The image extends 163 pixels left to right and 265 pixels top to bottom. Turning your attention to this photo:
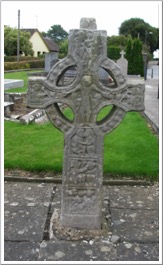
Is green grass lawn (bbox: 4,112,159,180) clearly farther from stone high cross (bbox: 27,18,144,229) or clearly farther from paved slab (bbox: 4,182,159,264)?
stone high cross (bbox: 27,18,144,229)

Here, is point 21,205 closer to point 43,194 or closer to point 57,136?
point 43,194

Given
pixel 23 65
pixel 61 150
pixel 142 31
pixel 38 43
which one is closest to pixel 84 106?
pixel 61 150

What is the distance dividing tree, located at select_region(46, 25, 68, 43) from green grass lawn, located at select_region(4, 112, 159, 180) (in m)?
91.4

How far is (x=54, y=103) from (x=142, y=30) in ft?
260

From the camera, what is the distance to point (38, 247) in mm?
4008

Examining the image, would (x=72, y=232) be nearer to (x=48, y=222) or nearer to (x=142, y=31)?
(x=48, y=222)

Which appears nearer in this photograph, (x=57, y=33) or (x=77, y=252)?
(x=77, y=252)

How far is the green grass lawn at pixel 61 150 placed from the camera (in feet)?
21.3

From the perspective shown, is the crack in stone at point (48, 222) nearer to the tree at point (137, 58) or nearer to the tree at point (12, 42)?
the tree at point (137, 58)

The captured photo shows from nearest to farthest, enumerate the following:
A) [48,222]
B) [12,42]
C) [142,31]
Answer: [48,222] < [12,42] < [142,31]

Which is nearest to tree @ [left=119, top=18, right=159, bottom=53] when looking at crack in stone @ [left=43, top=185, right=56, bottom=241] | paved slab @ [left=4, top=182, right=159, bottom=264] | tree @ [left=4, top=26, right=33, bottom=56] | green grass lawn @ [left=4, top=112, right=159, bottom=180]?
tree @ [left=4, top=26, right=33, bottom=56]

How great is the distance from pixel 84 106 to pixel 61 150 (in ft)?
11.7

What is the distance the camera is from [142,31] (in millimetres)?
78312

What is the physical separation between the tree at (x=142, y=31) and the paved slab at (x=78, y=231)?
2944 inches
